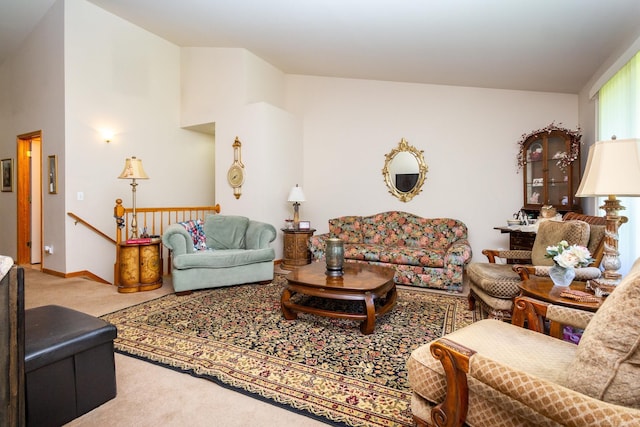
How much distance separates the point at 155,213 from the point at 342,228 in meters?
2.93

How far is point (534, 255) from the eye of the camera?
3.01m

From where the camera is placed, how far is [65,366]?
5.39 ft

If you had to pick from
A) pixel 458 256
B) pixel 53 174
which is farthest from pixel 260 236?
pixel 53 174

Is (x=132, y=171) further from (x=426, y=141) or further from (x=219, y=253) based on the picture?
(x=426, y=141)

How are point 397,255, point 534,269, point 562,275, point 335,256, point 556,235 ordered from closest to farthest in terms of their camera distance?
point 562,275 → point 534,269 → point 556,235 → point 335,256 → point 397,255

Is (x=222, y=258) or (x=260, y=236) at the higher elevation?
(x=260, y=236)

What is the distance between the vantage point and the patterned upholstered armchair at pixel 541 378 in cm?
92

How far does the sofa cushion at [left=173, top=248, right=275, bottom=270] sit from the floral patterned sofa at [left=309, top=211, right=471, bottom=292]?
86 cm

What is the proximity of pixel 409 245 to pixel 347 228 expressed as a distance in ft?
3.10

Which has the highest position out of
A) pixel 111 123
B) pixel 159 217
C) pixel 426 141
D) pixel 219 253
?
pixel 111 123

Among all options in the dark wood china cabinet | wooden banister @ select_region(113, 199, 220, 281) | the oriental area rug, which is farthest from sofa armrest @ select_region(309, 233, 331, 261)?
the dark wood china cabinet

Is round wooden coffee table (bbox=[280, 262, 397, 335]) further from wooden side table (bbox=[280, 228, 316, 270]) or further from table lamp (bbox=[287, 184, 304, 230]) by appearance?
table lamp (bbox=[287, 184, 304, 230])

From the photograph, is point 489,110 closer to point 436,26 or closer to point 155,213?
point 436,26

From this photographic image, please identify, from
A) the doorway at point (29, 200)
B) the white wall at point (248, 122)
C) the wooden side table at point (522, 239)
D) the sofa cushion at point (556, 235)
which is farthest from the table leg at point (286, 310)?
the doorway at point (29, 200)
